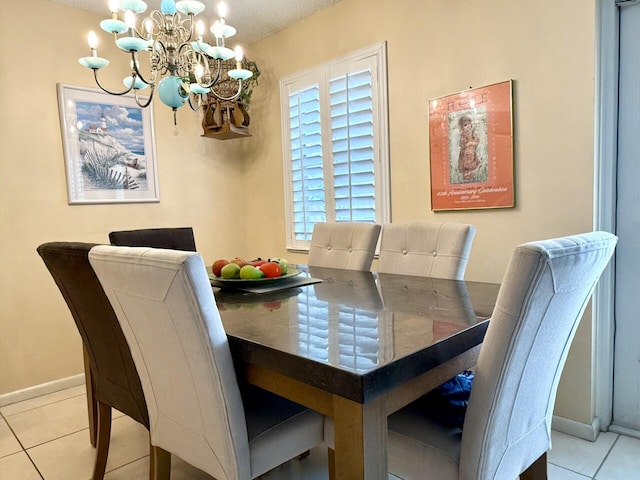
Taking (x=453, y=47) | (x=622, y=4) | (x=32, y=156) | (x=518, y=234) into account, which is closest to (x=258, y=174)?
(x=32, y=156)

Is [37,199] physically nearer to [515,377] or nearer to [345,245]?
[345,245]

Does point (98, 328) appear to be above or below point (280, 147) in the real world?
below

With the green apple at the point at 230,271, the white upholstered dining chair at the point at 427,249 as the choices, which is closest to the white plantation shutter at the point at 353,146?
the white upholstered dining chair at the point at 427,249

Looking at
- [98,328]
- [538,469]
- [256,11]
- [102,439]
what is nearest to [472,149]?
[538,469]

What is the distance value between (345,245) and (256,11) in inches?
75.2

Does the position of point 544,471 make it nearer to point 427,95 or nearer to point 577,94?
point 577,94

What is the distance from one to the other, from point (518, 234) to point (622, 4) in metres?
1.14

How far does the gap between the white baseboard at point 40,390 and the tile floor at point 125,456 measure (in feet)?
0.78

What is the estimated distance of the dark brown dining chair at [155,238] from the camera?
2508mm

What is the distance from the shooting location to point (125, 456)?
82.5 inches

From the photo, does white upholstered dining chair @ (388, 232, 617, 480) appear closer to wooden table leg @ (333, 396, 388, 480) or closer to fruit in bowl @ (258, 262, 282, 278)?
wooden table leg @ (333, 396, 388, 480)

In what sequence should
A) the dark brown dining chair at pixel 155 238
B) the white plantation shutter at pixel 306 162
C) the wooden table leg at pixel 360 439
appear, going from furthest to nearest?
the white plantation shutter at pixel 306 162 < the dark brown dining chair at pixel 155 238 < the wooden table leg at pixel 360 439

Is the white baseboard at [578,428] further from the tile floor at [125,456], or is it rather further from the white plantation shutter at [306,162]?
the white plantation shutter at [306,162]

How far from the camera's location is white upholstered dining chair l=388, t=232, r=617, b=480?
967mm
